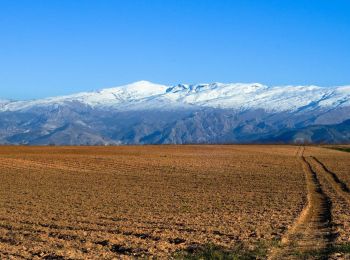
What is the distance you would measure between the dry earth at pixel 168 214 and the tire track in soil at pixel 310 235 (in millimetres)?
28

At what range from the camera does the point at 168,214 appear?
2373 cm

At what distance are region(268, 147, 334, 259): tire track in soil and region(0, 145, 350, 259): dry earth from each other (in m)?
0.03

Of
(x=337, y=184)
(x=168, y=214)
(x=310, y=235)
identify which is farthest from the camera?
(x=337, y=184)

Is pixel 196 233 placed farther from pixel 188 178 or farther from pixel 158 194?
pixel 188 178

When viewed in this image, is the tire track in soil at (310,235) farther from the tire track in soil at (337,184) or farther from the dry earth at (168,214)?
the tire track in soil at (337,184)

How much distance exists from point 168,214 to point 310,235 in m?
6.81

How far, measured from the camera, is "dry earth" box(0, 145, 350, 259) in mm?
16453

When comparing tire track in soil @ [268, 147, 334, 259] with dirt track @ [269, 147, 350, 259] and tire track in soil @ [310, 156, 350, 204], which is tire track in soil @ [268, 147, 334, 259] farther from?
tire track in soil @ [310, 156, 350, 204]

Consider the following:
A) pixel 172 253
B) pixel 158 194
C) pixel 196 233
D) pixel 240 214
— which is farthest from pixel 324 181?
pixel 172 253

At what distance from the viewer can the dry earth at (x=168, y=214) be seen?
16453 mm

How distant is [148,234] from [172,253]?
306cm

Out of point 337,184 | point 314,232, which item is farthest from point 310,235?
point 337,184

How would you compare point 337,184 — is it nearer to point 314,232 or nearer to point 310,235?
point 314,232

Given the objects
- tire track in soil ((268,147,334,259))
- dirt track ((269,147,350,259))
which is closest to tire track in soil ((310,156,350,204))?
dirt track ((269,147,350,259))
